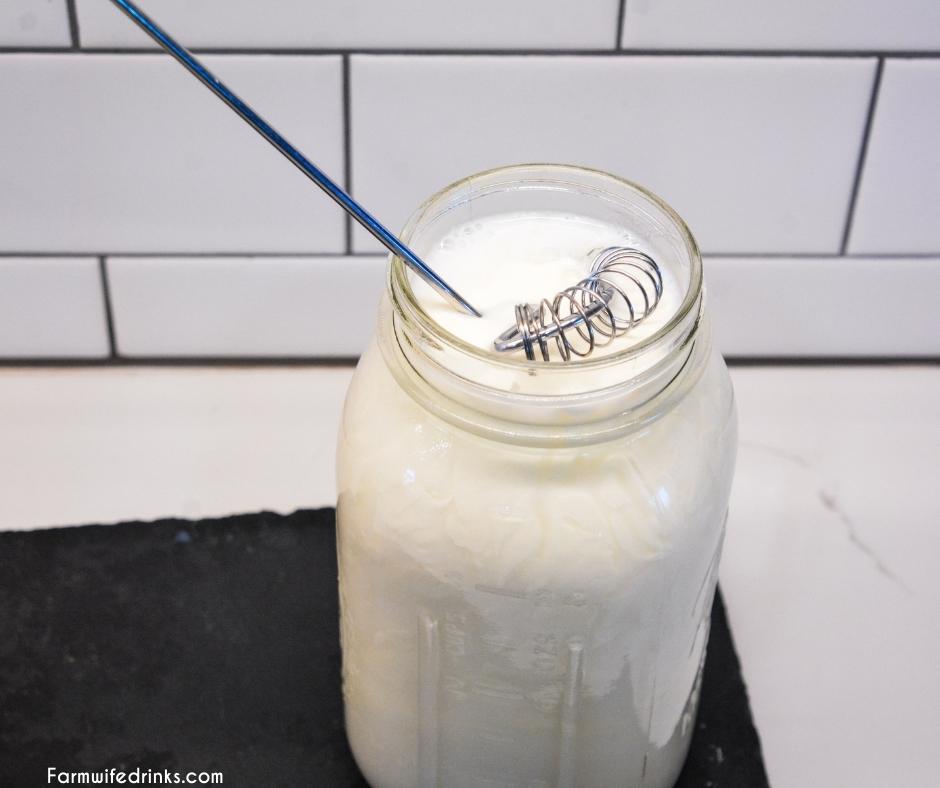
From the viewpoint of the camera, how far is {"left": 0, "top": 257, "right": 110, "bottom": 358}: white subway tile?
0.81 meters

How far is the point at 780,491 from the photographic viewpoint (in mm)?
779

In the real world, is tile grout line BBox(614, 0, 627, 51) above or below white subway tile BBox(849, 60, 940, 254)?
above

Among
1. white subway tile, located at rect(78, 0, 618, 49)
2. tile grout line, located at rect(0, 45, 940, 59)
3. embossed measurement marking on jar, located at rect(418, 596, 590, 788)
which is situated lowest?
embossed measurement marking on jar, located at rect(418, 596, 590, 788)

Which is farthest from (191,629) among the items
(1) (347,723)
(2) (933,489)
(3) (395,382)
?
(2) (933,489)

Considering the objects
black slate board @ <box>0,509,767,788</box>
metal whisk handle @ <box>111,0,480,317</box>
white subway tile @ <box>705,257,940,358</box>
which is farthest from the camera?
white subway tile @ <box>705,257,940,358</box>

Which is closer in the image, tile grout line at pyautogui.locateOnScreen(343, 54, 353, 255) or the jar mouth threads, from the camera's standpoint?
the jar mouth threads

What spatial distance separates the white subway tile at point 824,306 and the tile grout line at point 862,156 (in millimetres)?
19

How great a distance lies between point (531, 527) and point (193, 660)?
256 mm

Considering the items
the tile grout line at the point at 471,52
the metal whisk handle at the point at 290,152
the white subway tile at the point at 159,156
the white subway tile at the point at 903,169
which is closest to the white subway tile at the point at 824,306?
the white subway tile at the point at 903,169

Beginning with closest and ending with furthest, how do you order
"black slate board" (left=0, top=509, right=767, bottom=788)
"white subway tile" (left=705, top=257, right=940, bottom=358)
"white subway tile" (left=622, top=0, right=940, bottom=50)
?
"black slate board" (left=0, top=509, right=767, bottom=788) < "white subway tile" (left=622, top=0, right=940, bottom=50) < "white subway tile" (left=705, top=257, right=940, bottom=358)

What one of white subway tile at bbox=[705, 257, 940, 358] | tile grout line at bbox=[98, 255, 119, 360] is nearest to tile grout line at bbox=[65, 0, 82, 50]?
tile grout line at bbox=[98, 255, 119, 360]

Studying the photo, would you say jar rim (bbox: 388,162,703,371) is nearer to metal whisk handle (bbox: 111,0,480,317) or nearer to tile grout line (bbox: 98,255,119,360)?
metal whisk handle (bbox: 111,0,480,317)

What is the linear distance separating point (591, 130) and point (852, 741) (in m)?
0.36

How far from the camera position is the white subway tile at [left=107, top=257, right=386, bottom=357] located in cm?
81
